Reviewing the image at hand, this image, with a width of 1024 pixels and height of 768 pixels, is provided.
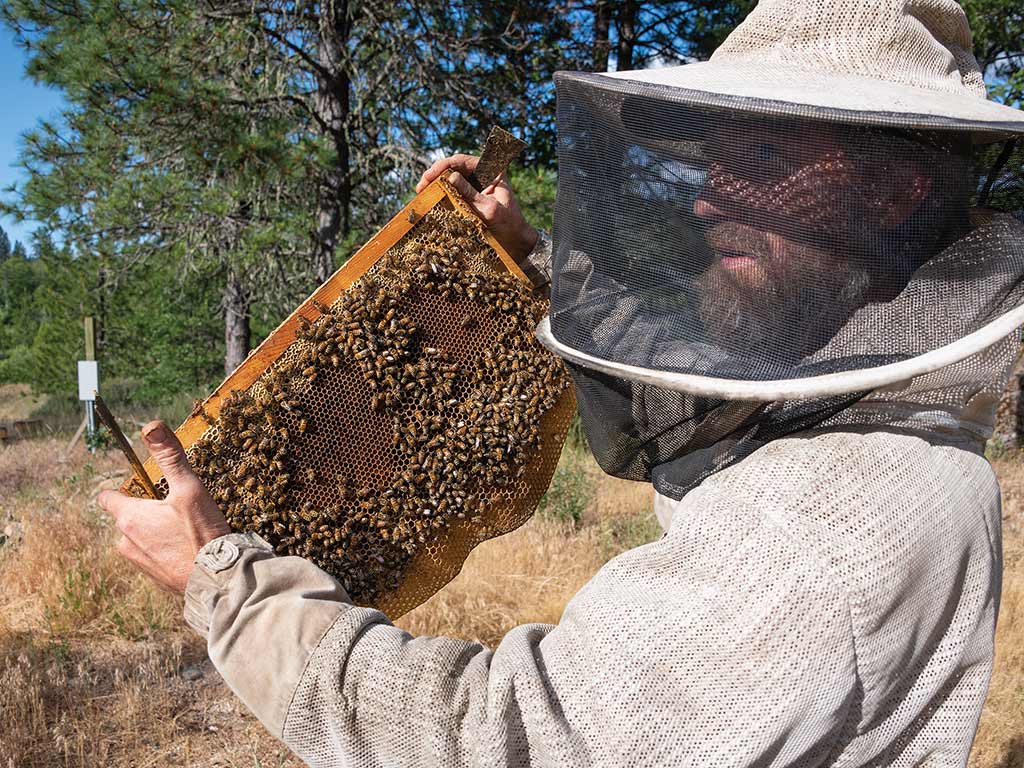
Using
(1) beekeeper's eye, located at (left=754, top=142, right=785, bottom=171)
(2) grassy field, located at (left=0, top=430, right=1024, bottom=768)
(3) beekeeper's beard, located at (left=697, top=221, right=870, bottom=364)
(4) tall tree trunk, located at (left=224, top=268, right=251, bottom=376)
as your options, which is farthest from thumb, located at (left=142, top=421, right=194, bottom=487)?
(4) tall tree trunk, located at (left=224, top=268, right=251, bottom=376)

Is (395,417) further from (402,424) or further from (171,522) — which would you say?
(171,522)

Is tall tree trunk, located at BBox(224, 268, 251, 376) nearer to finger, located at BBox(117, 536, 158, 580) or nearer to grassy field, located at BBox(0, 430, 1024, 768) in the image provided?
grassy field, located at BBox(0, 430, 1024, 768)

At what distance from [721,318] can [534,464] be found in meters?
0.98

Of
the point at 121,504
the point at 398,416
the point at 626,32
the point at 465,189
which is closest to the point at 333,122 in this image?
the point at 626,32

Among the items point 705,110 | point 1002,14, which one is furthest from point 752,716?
point 1002,14

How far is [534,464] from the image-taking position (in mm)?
2174

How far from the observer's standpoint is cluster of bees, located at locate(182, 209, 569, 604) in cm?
187

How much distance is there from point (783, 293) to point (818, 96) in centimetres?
32

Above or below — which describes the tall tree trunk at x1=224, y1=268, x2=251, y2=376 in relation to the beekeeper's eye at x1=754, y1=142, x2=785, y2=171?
below

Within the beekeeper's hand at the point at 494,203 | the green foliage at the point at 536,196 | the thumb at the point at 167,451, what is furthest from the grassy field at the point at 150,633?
the green foliage at the point at 536,196

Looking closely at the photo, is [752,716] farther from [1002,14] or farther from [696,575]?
[1002,14]

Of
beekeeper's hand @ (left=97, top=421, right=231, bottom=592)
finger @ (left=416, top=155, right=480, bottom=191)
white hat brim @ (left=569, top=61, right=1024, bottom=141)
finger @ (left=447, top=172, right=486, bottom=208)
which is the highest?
white hat brim @ (left=569, top=61, right=1024, bottom=141)

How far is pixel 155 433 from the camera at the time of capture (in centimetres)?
145

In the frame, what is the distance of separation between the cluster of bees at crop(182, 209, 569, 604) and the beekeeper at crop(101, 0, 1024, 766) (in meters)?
0.37
